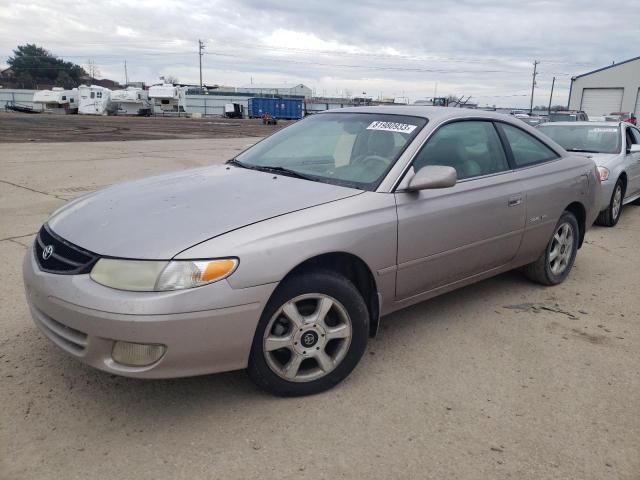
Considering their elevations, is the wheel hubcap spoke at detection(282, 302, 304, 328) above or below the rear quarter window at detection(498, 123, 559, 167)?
below

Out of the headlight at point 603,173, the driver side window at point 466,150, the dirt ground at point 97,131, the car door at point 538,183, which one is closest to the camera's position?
the driver side window at point 466,150

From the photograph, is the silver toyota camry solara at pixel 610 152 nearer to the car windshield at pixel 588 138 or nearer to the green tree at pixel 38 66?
the car windshield at pixel 588 138

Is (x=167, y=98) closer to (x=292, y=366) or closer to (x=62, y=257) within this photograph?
(x=62, y=257)

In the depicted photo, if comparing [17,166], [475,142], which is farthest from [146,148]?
[475,142]

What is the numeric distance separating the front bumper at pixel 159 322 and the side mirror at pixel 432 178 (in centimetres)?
113

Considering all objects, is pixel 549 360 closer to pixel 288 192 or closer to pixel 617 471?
pixel 617 471

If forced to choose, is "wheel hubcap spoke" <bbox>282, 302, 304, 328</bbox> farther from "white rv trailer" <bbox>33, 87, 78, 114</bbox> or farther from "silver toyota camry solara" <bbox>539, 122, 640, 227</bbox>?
"white rv trailer" <bbox>33, 87, 78, 114</bbox>

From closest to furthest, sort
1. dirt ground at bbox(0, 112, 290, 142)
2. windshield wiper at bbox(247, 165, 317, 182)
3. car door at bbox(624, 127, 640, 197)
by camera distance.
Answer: windshield wiper at bbox(247, 165, 317, 182)
car door at bbox(624, 127, 640, 197)
dirt ground at bbox(0, 112, 290, 142)

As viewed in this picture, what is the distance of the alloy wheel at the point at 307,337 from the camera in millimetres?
2674

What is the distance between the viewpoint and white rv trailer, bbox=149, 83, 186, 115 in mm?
55875

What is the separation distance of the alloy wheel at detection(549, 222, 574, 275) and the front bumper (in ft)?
10.0

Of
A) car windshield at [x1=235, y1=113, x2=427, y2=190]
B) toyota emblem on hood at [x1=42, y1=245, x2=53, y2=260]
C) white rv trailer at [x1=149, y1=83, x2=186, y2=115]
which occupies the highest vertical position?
white rv trailer at [x1=149, y1=83, x2=186, y2=115]

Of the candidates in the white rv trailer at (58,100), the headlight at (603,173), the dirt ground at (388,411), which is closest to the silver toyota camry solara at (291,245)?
the dirt ground at (388,411)

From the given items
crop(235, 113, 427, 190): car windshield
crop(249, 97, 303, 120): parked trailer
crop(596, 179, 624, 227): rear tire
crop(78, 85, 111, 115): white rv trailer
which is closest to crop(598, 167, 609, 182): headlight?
crop(596, 179, 624, 227): rear tire
